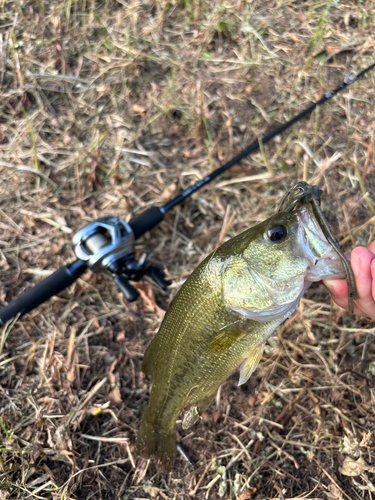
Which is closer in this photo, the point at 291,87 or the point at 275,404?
the point at 275,404

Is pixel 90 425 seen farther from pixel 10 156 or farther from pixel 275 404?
pixel 10 156

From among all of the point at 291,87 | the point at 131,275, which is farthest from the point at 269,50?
the point at 131,275

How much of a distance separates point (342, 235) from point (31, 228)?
9.55 feet

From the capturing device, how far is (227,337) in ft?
6.82

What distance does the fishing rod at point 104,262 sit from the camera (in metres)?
2.83

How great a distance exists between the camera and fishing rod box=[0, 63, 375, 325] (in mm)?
2834

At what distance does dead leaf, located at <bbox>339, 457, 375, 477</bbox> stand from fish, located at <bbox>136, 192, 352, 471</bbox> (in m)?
1.13

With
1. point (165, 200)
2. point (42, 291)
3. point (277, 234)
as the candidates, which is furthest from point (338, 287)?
point (42, 291)

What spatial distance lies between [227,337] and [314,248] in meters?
0.68

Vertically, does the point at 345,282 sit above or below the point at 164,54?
below

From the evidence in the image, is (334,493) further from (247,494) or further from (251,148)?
(251,148)

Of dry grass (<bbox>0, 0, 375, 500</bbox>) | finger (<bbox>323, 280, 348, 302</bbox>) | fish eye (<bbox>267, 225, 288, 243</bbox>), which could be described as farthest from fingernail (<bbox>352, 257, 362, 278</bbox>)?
dry grass (<bbox>0, 0, 375, 500</bbox>)

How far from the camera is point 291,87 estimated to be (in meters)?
4.07

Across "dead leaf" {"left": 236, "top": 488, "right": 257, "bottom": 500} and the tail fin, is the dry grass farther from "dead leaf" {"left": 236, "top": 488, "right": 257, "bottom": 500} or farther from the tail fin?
the tail fin
